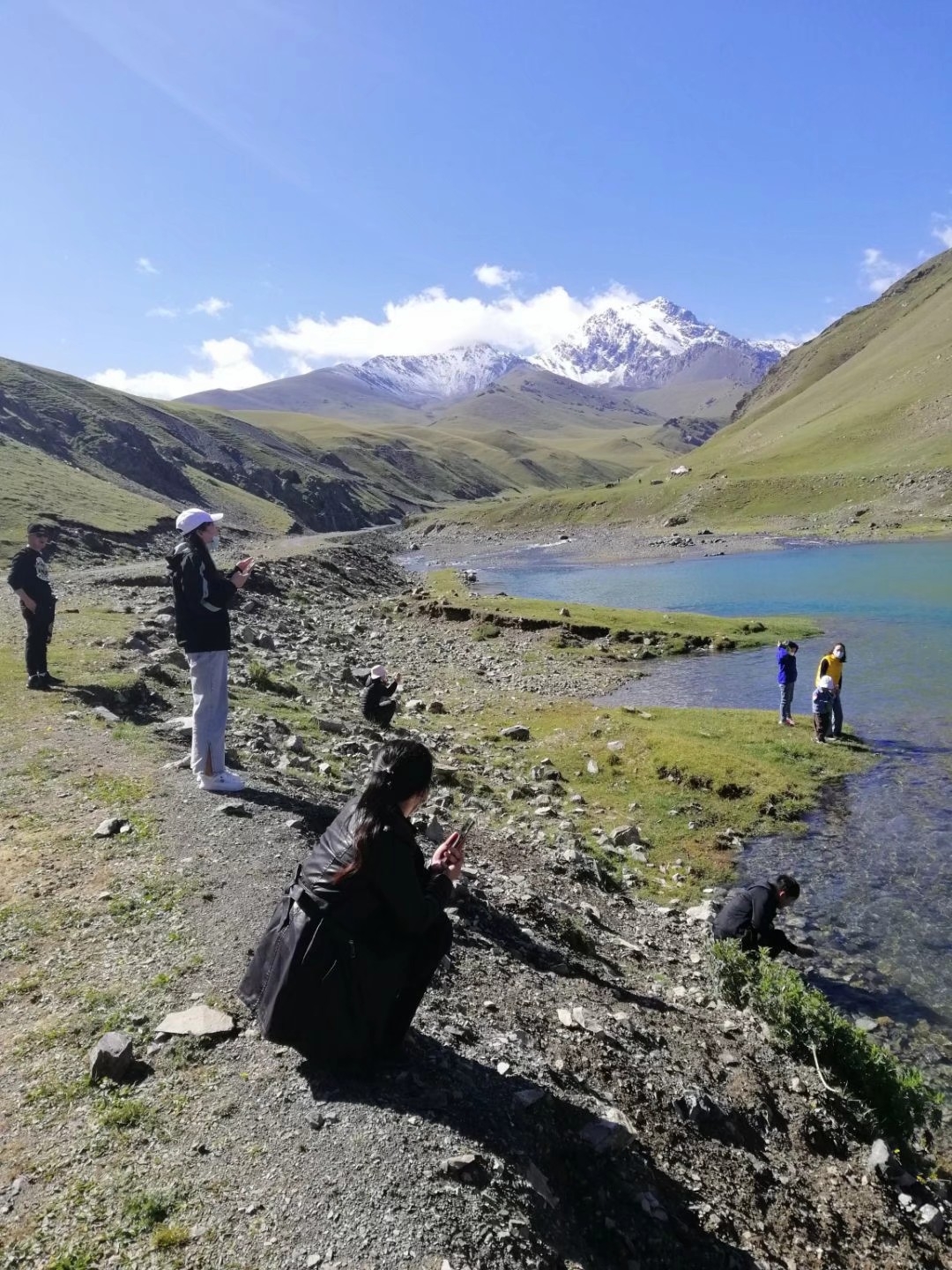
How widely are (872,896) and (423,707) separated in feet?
55.0

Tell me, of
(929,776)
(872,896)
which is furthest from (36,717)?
(929,776)

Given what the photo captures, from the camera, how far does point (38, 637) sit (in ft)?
58.6

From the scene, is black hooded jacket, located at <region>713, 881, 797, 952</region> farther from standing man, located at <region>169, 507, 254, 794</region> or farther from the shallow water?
standing man, located at <region>169, 507, 254, 794</region>

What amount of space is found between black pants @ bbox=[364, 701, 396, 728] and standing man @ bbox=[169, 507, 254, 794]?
10231 millimetres

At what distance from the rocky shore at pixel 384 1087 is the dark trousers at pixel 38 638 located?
2.54 metres

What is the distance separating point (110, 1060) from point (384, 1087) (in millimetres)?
2247

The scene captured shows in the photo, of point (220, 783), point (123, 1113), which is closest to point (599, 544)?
point (220, 783)

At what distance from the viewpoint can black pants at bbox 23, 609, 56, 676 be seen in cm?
1756

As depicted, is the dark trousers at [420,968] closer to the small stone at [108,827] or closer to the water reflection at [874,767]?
the small stone at [108,827]

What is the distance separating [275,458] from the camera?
7869 inches

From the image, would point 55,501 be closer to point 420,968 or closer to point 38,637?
point 38,637

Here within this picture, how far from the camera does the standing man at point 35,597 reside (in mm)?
17297

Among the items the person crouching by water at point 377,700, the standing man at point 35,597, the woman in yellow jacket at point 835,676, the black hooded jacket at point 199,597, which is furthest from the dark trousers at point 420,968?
the woman in yellow jacket at point 835,676

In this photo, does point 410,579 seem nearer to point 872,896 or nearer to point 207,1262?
point 872,896
